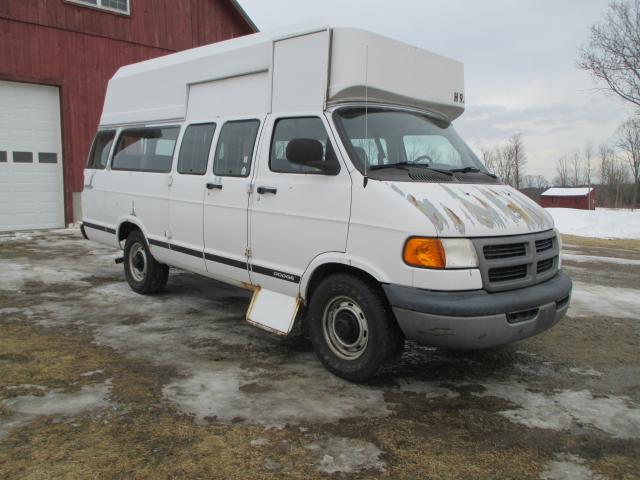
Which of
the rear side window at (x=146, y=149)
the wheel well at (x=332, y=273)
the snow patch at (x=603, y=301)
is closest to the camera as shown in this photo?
the wheel well at (x=332, y=273)

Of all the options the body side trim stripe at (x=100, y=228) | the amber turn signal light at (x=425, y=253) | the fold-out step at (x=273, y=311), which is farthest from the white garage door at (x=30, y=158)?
the amber turn signal light at (x=425, y=253)

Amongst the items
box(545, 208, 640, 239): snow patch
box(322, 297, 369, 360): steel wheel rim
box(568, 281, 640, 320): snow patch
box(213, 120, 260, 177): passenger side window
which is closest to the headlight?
box(322, 297, 369, 360): steel wheel rim

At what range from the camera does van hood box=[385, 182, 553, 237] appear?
3643 millimetres

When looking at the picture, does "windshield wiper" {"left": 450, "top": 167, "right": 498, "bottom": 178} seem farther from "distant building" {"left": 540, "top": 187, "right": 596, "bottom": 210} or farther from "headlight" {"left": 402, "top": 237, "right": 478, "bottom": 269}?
"distant building" {"left": 540, "top": 187, "right": 596, "bottom": 210}

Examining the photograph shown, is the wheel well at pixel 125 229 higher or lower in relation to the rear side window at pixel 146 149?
lower

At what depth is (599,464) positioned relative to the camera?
3.03 meters

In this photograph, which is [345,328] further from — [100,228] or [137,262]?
[100,228]

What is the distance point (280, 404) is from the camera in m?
3.70

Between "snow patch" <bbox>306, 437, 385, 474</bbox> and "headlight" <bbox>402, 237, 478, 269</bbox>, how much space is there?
1.22 m

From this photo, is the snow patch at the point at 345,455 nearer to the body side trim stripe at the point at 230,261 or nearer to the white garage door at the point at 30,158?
the body side trim stripe at the point at 230,261

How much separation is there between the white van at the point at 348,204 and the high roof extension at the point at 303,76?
0.02 meters

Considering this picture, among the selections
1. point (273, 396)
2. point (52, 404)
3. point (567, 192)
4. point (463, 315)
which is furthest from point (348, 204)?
point (567, 192)

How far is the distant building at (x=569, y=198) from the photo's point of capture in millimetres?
55375

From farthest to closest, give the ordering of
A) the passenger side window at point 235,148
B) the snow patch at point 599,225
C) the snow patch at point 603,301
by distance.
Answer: the snow patch at point 599,225, the snow patch at point 603,301, the passenger side window at point 235,148
